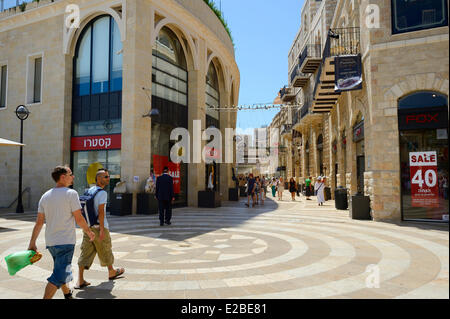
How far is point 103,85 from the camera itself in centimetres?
1562

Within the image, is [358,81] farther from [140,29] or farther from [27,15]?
[27,15]

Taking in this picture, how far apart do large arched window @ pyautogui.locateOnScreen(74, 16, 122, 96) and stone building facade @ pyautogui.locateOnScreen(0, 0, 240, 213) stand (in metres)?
0.05

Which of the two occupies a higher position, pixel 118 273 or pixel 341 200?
pixel 341 200

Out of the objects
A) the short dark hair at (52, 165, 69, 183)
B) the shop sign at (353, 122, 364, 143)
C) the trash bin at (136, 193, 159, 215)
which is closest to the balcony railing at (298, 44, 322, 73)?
the shop sign at (353, 122, 364, 143)

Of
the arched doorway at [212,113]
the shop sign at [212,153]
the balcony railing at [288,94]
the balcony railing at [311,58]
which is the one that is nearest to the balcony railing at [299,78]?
the balcony railing at [311,58]

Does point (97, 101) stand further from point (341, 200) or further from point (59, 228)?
point (59, 228)

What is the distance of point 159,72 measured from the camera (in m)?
16.5

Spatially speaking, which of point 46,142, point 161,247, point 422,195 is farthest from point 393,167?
point 46,142

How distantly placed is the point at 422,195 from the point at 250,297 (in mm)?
9047

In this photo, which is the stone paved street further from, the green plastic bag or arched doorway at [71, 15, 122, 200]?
arched doorway at [71, 15, 122, 200]

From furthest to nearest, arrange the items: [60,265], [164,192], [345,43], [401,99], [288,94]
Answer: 1. [288,94]
2. [345,43]
3. [401,99]
4. [164,192]
5. [60,265]

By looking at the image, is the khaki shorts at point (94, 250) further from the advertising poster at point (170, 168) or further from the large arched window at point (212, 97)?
the large arched window at point (212, 97)

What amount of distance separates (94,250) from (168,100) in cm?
1328

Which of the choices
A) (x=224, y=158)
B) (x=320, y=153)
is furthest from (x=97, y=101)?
(x=320, y=153)
